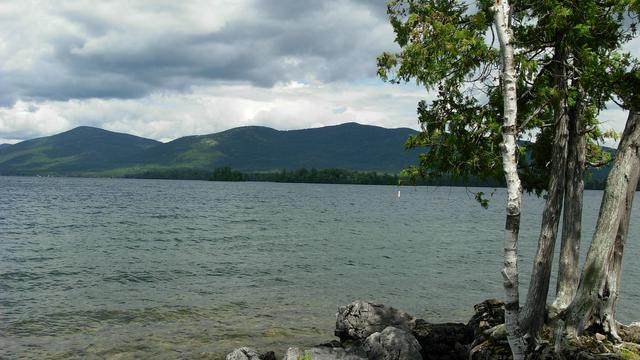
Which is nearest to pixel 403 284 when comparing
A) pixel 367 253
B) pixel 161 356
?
pixel 367 253

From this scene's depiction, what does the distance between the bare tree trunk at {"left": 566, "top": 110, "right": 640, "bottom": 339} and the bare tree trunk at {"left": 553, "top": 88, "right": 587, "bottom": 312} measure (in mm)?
918

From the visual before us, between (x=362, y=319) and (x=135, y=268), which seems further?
(x=135, y=268)

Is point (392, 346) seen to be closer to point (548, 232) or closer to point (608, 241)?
point (548, 232)

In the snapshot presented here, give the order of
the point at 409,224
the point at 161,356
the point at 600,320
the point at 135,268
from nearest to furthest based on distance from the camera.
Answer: the point at 600,320 < the point at 161,356 < the point at 135,268 < the point at 409,224

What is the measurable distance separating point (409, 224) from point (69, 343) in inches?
2518

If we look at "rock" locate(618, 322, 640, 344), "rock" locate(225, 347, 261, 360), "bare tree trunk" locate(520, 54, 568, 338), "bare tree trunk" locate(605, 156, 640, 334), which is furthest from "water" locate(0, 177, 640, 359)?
"bare tree trunk" locate(605, 156, 640, 334)

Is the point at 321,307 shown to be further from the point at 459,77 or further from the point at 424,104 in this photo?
the point at 459,77

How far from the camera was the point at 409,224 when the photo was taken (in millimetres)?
81562

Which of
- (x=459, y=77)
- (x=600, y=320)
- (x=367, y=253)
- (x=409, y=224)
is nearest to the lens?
(x=459, y=77)

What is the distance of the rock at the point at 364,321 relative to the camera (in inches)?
853

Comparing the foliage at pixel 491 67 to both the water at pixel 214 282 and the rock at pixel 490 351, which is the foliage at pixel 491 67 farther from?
the water at pixel 214 282

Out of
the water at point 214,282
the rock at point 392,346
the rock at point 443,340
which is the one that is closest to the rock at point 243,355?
the water at point 214,282

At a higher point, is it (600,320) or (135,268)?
(600,320)

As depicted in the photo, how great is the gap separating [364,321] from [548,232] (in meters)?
8.70
